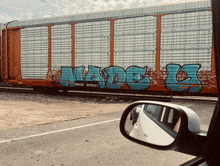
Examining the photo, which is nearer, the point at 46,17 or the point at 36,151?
the point at 36,151

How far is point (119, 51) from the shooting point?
1174 cm

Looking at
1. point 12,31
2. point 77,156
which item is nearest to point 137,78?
point 77,156

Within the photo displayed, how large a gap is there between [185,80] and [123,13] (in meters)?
4.59

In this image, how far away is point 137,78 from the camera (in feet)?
36.6

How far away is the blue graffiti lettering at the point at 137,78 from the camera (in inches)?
432

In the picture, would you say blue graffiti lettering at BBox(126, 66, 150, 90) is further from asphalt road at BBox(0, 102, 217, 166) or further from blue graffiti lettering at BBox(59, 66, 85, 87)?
asphalt road at BBox(0, 102, 217, 166)

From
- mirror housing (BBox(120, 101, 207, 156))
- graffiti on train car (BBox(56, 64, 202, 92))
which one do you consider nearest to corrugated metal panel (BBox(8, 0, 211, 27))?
graffiti on train car (BBox(56, 64, 202, 92))

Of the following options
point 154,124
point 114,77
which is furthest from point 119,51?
point 154,124

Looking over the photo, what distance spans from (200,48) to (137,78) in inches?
123

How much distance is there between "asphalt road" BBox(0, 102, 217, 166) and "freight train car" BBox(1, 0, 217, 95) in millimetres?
5745

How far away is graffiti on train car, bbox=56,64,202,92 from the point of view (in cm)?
1008

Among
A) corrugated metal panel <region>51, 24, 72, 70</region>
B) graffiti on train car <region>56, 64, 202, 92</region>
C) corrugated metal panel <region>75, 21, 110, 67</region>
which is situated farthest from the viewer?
corrugated metal panel <region>51, 24, 72, 70</region>

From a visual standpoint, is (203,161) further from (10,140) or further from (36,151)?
(10,140)

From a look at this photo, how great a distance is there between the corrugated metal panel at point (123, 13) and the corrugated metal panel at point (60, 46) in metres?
0.46
